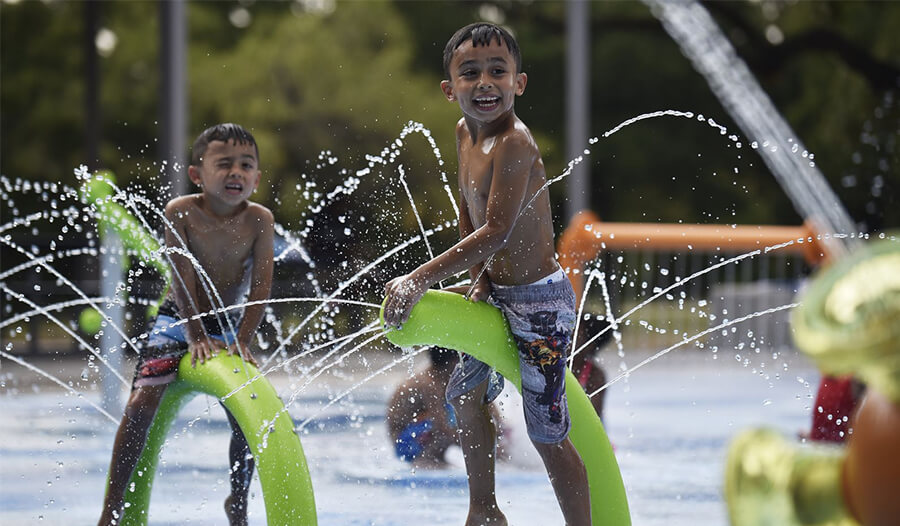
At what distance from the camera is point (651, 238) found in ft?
19.3

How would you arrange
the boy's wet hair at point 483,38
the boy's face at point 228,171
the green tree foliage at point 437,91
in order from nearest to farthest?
1. the boy's wet hair at point 483,38
2. the boy's face at point 228,171
3. the green tree foliage at point 437,91

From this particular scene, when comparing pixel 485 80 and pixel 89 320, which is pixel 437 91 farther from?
pixel 485 80

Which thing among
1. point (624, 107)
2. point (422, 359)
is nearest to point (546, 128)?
point (624, 107)

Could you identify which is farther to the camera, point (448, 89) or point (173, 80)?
point (173, 80)

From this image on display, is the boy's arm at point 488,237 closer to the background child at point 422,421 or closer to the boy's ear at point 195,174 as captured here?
the boy's ear at point 195,174

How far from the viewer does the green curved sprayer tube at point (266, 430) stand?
9.34ft

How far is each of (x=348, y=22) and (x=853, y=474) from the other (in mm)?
18122

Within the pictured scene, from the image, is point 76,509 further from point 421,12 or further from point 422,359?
point 421,12

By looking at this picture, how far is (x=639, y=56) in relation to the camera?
2019cm

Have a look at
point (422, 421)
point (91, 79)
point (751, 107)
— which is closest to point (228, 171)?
point (422, 421)

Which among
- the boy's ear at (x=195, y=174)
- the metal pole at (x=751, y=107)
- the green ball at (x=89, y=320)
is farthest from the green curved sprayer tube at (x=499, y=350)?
the metal pole at (x=751, y=107)

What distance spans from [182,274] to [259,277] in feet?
0.69

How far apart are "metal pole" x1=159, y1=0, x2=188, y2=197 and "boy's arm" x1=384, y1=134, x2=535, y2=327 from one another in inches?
181

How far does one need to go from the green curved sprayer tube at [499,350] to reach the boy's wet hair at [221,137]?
0.94 m
